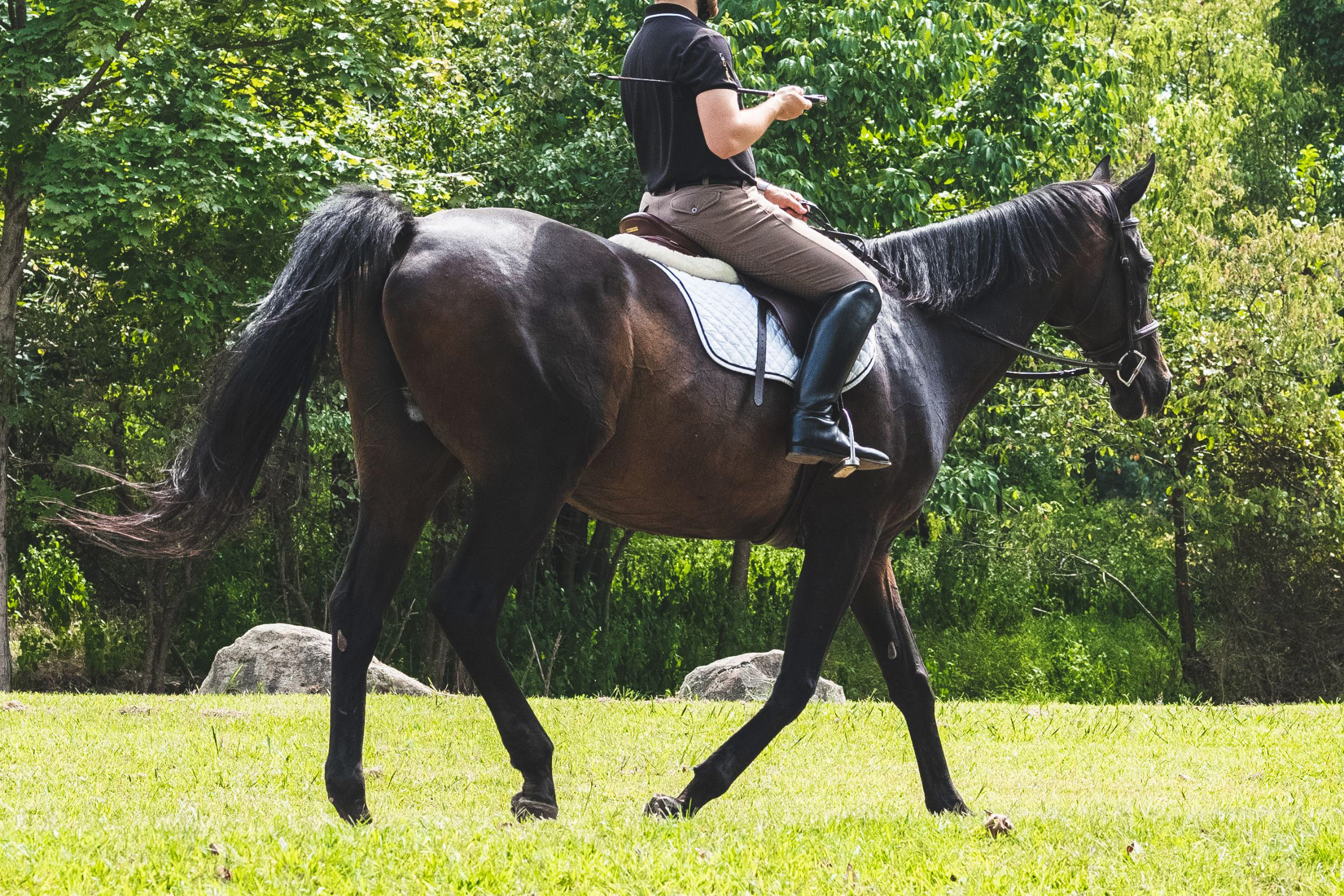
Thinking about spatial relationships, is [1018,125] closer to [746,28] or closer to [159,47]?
[746,28]

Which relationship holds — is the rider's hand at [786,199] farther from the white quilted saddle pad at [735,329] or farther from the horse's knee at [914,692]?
the horse's knee at [914,692]

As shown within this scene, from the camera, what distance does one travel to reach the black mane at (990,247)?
578cm

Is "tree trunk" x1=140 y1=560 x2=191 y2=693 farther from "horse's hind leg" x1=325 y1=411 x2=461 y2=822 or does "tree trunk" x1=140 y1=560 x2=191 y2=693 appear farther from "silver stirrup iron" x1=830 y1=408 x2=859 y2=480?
"silver stirrup iron" x1=830 y1=408 x2=859 y2=480

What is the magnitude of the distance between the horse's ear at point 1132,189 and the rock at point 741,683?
612 centimetres

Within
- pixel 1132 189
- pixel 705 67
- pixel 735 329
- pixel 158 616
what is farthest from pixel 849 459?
pixel 158 616

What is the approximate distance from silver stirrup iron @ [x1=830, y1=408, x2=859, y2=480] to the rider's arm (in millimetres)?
1069

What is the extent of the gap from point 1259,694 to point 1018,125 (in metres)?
7.77

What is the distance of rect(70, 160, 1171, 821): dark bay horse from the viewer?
172 inches

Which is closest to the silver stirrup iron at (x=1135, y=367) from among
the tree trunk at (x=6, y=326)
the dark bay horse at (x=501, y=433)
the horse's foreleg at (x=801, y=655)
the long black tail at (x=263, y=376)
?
the dark bay horse at (x=501, y=433)

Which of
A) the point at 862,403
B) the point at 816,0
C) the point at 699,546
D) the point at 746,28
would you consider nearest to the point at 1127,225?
the point at 862,403

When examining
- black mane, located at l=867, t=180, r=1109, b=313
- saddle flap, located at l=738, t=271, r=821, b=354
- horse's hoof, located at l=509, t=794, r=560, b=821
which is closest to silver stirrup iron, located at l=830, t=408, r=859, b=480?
saddle flap, located at l=738, t=271, r=821, b=354

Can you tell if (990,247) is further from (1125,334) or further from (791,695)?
(791,695)

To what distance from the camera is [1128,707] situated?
10.9 metres

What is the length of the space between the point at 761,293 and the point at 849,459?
75 centimetres
